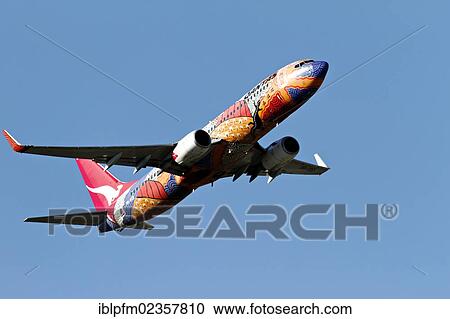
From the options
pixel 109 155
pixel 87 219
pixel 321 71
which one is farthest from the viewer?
pixel 87 219

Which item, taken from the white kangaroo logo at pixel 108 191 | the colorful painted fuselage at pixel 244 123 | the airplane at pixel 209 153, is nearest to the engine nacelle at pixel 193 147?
the airplane at pixel 209 153

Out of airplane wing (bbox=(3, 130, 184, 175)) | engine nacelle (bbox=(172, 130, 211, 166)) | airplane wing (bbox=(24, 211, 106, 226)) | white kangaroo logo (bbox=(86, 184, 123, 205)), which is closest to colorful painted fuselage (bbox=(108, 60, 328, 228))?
engine nacelle (bbox=(172, 130, 211, 166))

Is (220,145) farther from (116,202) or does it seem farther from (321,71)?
(116,202)

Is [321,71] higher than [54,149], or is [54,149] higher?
[321,71]

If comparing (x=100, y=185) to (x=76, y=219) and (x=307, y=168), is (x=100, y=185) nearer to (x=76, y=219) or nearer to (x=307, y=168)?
(x=76, y=219)

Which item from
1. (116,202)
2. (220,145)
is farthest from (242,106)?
(116,202)

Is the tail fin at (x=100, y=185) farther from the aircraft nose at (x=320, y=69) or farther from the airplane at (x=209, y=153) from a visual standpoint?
the aircraft nose at (x=320, y=69)

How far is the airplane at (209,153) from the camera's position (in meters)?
44.2

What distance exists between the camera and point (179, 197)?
5006cm

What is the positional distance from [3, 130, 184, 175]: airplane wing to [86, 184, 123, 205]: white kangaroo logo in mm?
9203

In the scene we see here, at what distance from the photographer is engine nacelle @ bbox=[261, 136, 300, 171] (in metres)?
48.2
